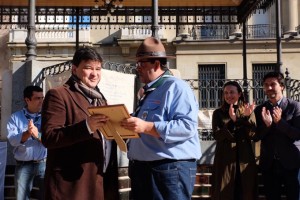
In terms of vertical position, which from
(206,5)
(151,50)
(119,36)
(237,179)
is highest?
(119,36)

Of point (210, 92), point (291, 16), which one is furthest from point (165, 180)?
point (291, 16)

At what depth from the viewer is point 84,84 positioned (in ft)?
12.0

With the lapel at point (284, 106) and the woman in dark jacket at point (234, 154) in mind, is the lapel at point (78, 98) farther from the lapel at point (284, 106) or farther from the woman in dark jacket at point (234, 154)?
the lapel at point (284, 106)

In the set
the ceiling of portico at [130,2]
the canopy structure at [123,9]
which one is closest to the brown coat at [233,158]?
the canopy structure at [123,9]

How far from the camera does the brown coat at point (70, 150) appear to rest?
3.36m

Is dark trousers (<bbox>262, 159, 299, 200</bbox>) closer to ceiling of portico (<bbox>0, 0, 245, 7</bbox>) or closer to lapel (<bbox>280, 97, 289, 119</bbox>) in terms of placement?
lapel (<bbox>280, 97, 289, 119</bbox>)

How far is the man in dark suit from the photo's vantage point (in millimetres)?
5891

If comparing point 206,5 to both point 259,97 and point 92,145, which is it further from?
point 92,145

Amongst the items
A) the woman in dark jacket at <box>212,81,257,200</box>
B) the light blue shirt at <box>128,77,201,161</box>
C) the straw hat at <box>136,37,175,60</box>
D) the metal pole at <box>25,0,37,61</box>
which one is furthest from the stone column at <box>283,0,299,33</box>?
the light blue shirt at <box>128,77,201,161</box>

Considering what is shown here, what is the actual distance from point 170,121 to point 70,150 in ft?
2.54

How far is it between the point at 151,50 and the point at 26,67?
5.08m

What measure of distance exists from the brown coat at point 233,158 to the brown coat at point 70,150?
2.84 m

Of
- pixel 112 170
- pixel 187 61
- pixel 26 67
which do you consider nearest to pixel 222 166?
pixel 112 170

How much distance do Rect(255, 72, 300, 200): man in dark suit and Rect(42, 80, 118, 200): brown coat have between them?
307cm
